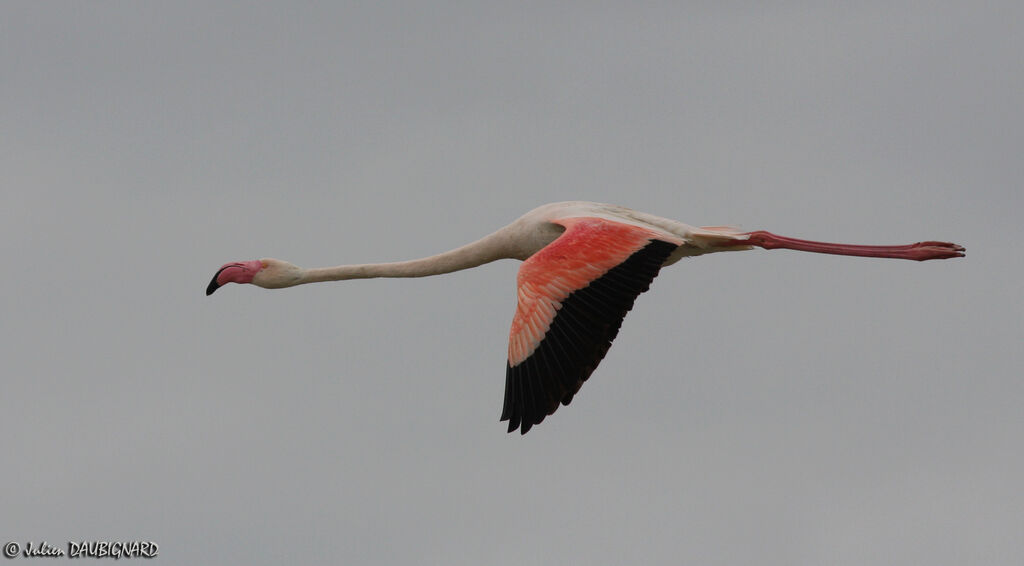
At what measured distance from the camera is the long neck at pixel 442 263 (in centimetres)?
1870

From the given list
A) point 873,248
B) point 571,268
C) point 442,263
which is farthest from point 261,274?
point 873,248

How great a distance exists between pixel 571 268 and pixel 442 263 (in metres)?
3.02

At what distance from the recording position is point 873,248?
1839 centimetres

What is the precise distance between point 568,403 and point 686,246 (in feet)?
11.5

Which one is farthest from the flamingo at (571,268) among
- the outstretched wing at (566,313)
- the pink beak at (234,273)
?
the pink beak at (234,273)

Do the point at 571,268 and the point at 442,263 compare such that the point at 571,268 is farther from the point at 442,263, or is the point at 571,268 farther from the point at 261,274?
the point at 261,274

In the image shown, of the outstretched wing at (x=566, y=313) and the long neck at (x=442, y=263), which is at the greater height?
the long neck at (x=442, y=263)

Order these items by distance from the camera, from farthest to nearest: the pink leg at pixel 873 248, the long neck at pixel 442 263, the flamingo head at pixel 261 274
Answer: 1. the flamingo head at pixel 261 274
2. the long neck at pixel 442 263
3. the pink leg at pixel 873 248

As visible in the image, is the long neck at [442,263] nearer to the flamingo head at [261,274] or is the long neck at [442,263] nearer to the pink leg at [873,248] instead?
the flamingo head at [261,274]

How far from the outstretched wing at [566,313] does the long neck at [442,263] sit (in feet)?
6.72

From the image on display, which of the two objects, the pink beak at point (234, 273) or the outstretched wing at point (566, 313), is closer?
the outstretched wing at point (566, 313)

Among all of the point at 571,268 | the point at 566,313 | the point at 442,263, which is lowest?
the point at 566,313

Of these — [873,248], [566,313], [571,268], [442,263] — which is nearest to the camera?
[566,313]

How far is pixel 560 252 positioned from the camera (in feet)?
53.8
